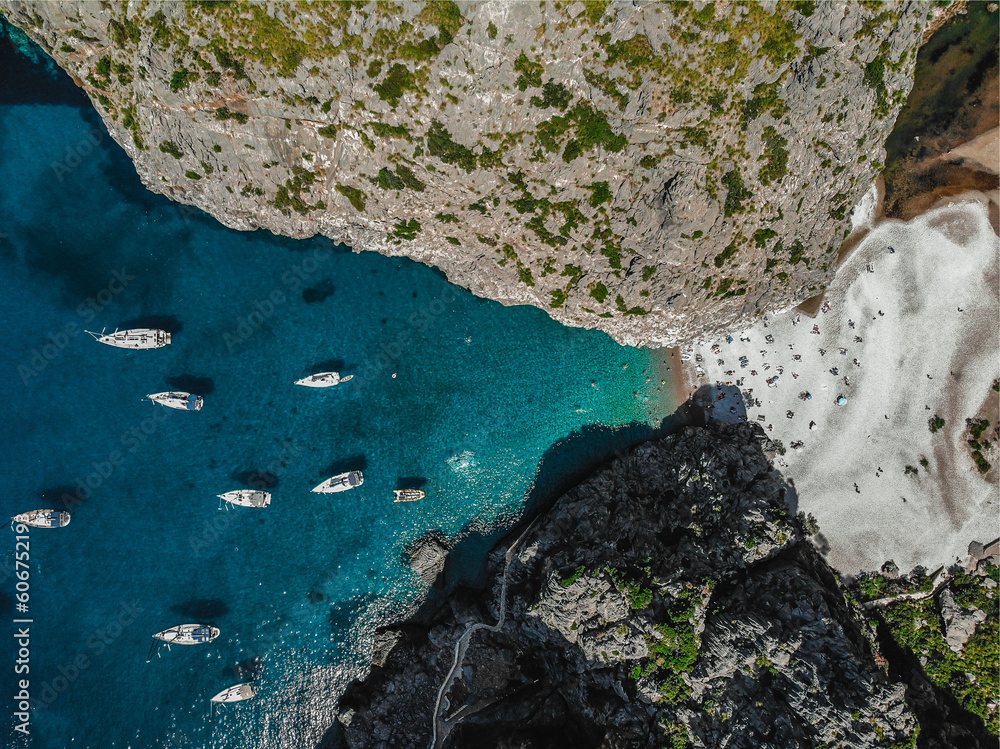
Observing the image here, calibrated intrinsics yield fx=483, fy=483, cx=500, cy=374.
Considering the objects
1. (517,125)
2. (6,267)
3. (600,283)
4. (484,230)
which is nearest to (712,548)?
(600,283)

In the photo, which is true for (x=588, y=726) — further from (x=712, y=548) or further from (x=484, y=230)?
(x=484, y=230)

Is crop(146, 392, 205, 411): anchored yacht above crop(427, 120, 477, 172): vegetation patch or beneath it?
beneath

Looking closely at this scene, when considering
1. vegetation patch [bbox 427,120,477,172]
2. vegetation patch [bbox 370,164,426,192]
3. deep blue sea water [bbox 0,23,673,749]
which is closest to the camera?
vegetation patch [bbox 427,120,477,172]

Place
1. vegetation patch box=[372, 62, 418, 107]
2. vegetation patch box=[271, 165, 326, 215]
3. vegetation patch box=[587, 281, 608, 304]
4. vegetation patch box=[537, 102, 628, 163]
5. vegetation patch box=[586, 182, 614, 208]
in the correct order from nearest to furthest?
vegetation patch box=[372, 62, 418, 107] → vegetation patch box=[537, 102, 628, 163] → vegetation patch box=[586, 182, 614, 208] → vegetation patch box=[271, 165, 326, 215] → vegetation patch box=[587, 281, 608, 304]

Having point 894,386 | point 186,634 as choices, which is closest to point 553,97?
point 894,386

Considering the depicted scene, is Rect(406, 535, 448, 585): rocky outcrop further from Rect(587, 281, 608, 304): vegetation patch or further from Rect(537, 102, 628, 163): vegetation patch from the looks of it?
Rect(537, 102, 628, 163): vegetation patch

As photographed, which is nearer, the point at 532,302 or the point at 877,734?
the point at 877,734

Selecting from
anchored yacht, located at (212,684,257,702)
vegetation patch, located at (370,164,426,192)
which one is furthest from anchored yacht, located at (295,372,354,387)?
anchored yacht, located at (212,684,257,702)

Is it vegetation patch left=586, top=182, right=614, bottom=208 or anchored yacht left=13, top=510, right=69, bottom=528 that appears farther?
anchored yacht left=13, top=510, right=69, bottom=528
